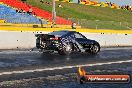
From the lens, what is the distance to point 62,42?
70.1ft

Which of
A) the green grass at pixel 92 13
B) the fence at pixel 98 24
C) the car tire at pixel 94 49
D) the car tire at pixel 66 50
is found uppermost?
the car tire at pixel 66 50

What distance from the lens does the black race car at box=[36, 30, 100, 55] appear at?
69.8ft

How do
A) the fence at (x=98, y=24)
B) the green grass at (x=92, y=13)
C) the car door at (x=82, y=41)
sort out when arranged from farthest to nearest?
the green grass at (x=92, y=13) < the fence at (x=98, y=24) < the car door at (x=82, y=41)

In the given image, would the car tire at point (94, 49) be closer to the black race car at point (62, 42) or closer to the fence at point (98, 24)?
the black race car at point (62, 42)

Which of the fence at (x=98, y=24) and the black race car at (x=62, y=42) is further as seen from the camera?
the fence at (x=98, y=24)

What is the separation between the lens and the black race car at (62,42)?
69.8 feet

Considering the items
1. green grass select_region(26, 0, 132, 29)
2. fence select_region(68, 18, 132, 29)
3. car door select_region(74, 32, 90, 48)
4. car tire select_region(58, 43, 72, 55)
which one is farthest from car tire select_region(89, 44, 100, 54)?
green grass select_region(26, 0, 132, 29)

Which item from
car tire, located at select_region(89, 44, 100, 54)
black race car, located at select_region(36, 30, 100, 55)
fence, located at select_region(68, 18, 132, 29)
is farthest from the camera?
fence, located at select_region(68, 18, 132, 29)

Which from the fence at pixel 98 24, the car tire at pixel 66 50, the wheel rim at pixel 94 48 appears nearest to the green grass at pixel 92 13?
the fence at pixel 98 24

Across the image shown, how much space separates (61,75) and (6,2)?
132ft

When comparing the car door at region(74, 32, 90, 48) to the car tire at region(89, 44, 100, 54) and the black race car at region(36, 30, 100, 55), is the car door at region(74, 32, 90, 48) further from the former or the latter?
the car tire at region(89, 44, 100, 54)

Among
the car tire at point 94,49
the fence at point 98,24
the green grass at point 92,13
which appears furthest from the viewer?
the green grass at point 92,13

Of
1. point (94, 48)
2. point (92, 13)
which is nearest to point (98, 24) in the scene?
point (92, 13)

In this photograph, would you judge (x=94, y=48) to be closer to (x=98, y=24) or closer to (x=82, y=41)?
(x=82, y=41)
